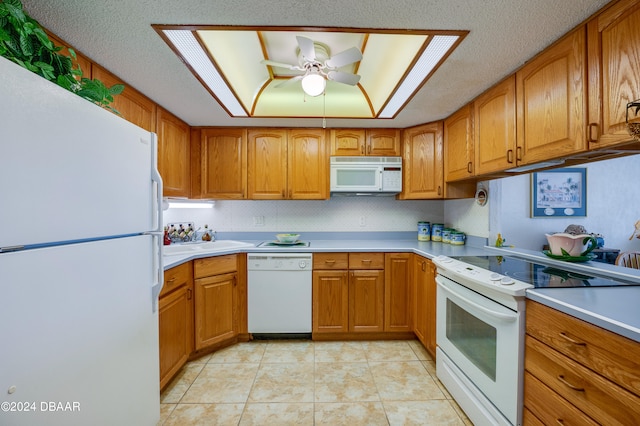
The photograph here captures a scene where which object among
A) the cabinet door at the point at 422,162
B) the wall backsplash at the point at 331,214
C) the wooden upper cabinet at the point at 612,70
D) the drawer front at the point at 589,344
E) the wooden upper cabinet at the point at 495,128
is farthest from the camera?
the wall backsplash at the point at 331,214

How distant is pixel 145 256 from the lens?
1186 mm

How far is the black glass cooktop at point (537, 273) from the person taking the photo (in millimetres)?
1229

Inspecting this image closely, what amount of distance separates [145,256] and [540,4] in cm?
208

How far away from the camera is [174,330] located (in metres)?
1.85

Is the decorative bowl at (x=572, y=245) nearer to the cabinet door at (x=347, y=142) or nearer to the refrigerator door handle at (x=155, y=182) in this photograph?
the cabinet door at (x=347, y=142)

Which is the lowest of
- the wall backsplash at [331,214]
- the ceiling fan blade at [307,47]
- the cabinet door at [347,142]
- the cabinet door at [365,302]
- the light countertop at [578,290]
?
the cabinet door at [365,302]

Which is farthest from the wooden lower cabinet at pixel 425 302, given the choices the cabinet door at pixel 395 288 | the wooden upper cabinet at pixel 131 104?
the wooden upper cabinet at pixel 131 104

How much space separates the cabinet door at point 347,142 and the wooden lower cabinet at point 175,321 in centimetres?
178

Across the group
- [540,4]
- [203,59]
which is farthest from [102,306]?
[540,4]

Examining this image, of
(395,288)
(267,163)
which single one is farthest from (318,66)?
(395,288)

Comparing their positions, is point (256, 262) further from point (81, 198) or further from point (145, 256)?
point (81, 198)

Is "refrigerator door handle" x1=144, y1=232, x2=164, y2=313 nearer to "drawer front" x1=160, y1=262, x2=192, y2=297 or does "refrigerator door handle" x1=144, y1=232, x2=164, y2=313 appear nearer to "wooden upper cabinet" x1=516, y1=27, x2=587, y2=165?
"drawer front" x1=160, y1=262, x2=192, y2=297

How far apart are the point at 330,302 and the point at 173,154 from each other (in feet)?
6.55

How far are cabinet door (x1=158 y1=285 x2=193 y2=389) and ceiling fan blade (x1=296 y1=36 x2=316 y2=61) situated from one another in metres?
1.76
